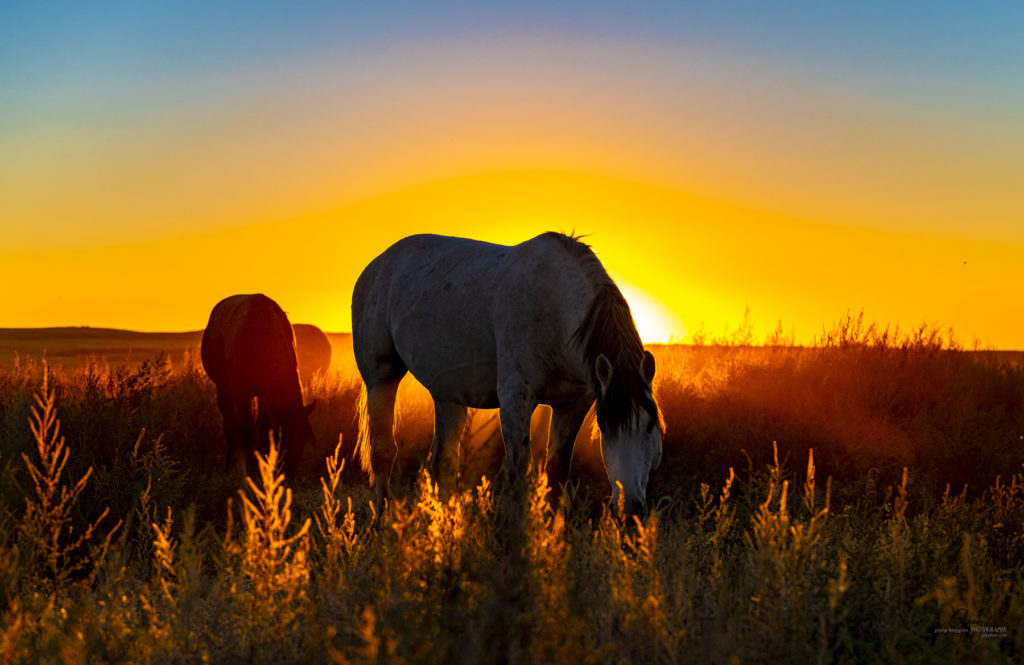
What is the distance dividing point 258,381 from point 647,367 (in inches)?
232

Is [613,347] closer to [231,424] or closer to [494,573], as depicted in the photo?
[494,573]

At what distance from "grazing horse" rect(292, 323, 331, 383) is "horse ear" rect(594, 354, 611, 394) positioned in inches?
650

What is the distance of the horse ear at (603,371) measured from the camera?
5098mm

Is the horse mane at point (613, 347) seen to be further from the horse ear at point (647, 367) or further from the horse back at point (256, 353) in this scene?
the horse back at point (256, 353)

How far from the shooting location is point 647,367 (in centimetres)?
517

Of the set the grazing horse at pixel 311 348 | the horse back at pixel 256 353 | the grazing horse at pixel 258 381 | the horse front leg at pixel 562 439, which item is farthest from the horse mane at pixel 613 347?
the grazing horse at pixel 311 348

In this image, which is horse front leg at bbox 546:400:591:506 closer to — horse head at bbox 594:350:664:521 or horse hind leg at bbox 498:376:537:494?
horse hind leg at bbox 498:376:537:494

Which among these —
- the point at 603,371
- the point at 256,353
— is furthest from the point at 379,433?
the point at 603,371

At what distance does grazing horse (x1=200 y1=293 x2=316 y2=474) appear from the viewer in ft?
30.5

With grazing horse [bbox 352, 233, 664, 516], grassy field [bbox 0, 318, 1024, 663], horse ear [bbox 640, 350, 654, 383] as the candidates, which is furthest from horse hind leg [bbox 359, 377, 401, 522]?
horse ear [bbox 640, 350, 654, 383]

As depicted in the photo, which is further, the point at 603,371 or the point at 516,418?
the point at 516,418

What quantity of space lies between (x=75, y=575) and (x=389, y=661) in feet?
15.1

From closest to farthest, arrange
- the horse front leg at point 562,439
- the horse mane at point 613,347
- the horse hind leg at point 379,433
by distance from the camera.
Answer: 1. the horse mane at point 613,347
2. the horse front leg at point 562,439
3. the horse hind leg at point 379,433

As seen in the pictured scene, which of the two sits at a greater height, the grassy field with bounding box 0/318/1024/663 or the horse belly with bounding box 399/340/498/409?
the horse belly with bounding box 399/340/498/409
